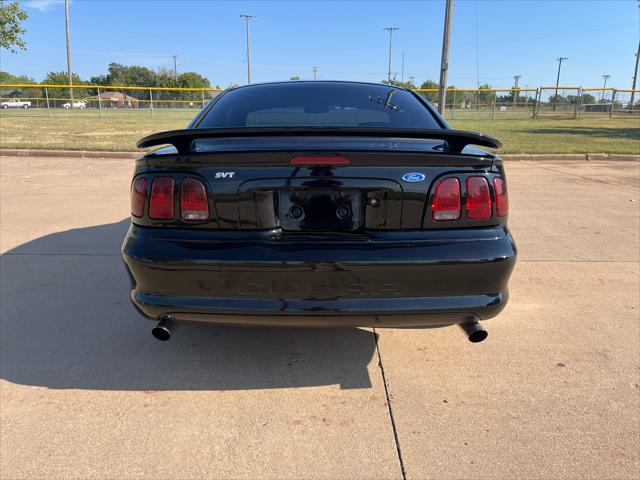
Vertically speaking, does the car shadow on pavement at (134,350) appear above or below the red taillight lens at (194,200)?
below

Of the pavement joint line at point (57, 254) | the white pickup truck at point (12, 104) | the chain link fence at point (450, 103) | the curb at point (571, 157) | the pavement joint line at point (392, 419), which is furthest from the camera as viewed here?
the white pickup truck at point (12, 104)

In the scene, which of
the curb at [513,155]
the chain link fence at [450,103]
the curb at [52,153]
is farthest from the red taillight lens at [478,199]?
the chain link fence at [450,103]

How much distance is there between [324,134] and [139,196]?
0.95m

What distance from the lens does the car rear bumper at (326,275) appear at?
213cm

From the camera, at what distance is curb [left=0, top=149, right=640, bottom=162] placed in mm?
11641

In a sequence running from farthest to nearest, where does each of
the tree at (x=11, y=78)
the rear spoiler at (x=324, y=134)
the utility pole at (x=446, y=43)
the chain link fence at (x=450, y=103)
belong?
the tree at (x=11, y=78) < the chain link fence at (x=450, y=103) < the utility pole at (x=446, y=43) < the rear spoiler at (x=324, y=134)

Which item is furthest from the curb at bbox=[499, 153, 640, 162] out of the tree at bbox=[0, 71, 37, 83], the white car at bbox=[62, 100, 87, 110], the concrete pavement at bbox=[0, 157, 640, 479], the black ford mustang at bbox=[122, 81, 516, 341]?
the tree at bbox=[0, 71, 37, 83]

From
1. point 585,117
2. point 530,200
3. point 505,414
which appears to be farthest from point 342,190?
point 585,117

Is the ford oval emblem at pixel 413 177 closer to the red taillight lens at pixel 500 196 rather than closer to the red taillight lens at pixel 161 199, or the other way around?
the red taillight lens at pixel 500 196

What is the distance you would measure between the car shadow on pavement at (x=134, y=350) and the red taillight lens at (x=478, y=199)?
3.53ft

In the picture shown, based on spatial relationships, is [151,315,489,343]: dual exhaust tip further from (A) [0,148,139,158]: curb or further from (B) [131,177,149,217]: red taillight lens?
(A) [0,148,139,158]: curb

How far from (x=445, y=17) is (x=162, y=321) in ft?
44.6

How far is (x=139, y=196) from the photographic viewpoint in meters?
2.33

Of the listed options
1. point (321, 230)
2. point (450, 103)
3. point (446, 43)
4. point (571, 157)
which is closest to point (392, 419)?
point (321, 230)
